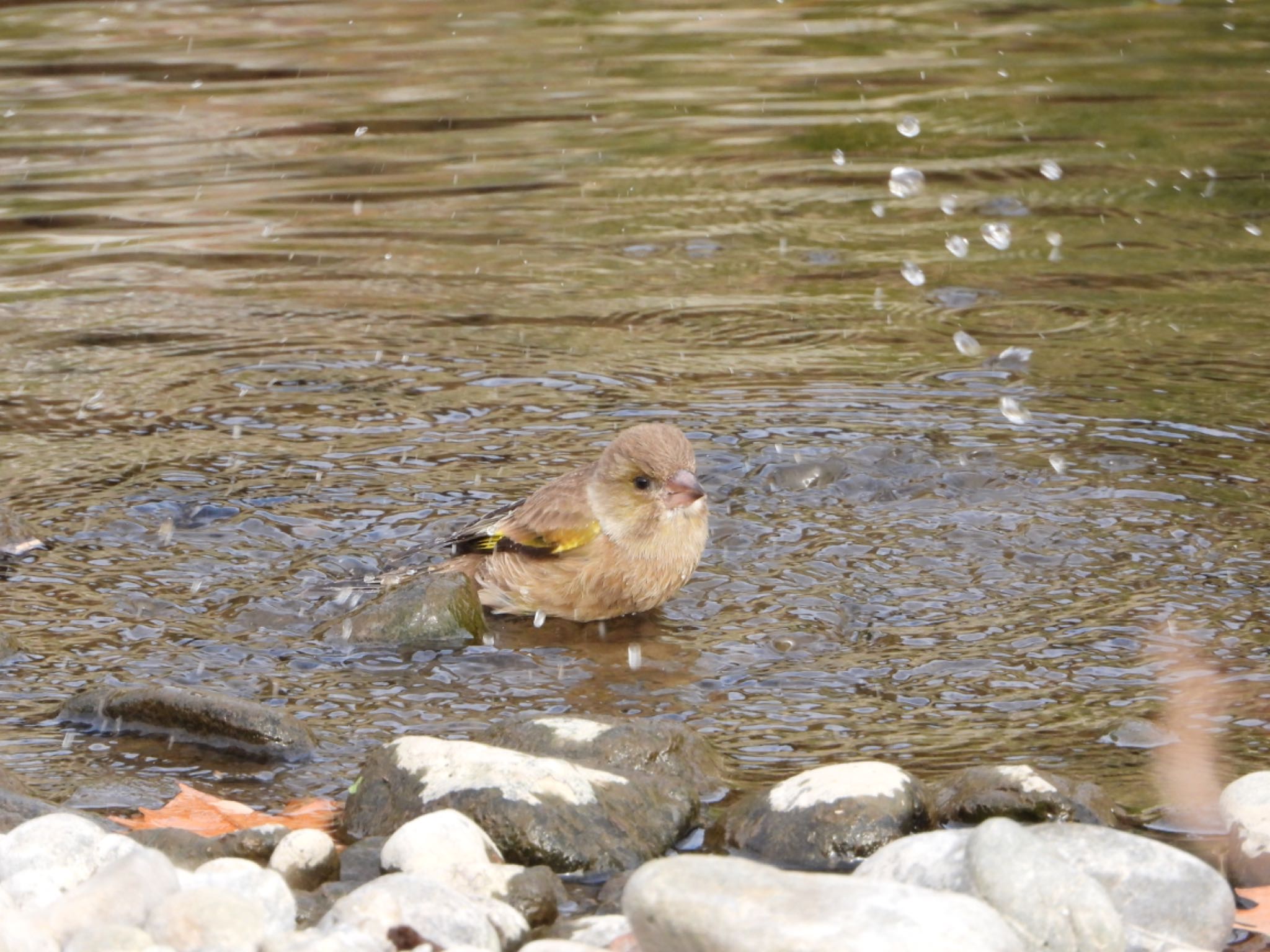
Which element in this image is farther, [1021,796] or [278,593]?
[278,593]

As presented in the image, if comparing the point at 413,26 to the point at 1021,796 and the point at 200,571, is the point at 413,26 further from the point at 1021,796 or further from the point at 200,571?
the point at 1021,796

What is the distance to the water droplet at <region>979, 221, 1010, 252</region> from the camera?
11352 millimetres

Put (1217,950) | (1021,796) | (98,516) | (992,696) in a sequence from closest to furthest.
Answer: (1217,950) → (1021,796) → (992,696) → (98,516)

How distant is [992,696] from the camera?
565 cm

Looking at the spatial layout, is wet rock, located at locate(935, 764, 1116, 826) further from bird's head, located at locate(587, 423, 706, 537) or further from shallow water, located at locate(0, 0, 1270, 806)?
bird's head, located at locate(587, 423, 706, 537)

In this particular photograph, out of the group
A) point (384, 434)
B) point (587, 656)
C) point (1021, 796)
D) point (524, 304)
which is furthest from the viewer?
point (524, 304)

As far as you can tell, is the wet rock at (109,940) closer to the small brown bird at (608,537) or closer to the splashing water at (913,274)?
the small brown bird at (608,537)

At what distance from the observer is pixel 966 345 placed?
9359mm

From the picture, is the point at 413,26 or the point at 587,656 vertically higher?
the point at 413,26

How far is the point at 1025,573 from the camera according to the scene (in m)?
6.54

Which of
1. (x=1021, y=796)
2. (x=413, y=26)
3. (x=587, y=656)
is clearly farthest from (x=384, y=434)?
(x=413, y=26)

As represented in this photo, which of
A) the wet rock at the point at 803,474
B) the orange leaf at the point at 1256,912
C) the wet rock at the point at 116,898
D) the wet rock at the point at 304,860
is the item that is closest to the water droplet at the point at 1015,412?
the wet rock at the point at 803,474

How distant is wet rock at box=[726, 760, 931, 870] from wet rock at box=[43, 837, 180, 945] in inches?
59.3

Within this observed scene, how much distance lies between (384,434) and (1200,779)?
4249 mm
